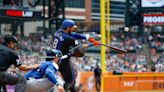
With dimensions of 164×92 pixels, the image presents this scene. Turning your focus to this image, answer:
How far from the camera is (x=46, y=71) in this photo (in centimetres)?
985

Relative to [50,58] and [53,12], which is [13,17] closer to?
[53,12]

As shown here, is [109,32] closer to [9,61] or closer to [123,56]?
[123,56]

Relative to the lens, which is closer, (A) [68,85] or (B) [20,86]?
(B) [20,86]

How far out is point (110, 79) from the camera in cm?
2239

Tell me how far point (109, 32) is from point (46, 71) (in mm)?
22816

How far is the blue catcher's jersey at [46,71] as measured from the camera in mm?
9797

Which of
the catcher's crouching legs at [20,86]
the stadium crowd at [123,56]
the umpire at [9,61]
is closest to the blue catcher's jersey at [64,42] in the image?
the umpire at [9,61]

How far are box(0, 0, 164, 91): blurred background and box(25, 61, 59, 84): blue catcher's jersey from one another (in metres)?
5.52

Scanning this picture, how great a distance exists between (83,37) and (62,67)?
0.77m

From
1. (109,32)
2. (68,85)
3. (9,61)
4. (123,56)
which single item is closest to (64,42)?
(68,85)

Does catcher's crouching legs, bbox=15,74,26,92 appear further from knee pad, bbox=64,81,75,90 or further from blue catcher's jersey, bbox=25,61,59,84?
knee pad, bbox=64,81,75,90

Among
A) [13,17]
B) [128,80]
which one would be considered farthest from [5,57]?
[128,80]

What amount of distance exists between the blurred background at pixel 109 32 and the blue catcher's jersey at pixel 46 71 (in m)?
5.52

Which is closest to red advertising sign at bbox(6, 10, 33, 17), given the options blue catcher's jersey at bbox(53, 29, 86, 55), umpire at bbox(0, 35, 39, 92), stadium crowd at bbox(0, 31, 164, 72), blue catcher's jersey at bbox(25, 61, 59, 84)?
stadium crowd at bbox(0, 31, 164, 72)
